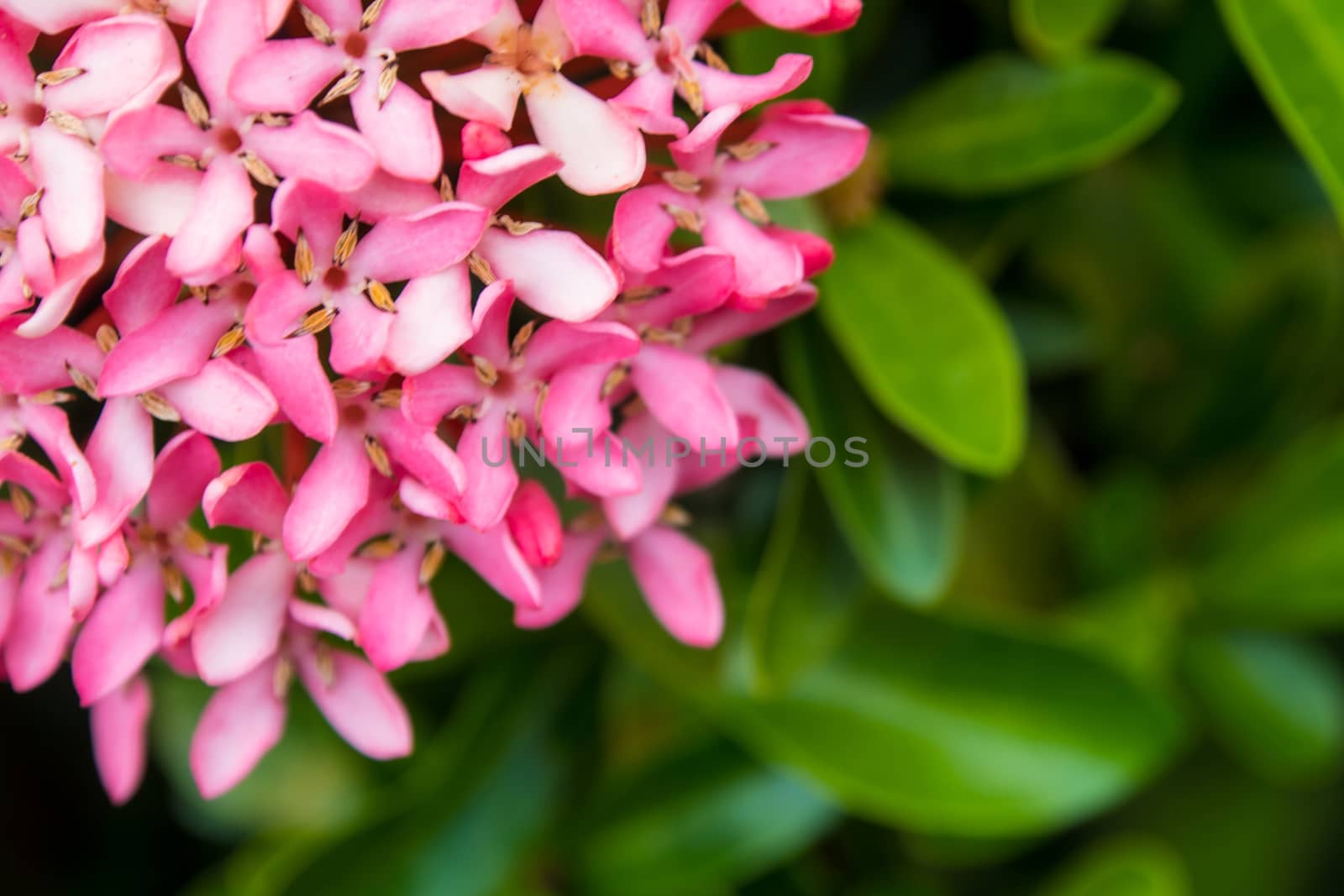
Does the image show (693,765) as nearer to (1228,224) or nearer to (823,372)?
(823,372)

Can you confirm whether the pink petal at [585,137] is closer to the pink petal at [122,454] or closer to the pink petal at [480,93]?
the pink petal at [480,93]

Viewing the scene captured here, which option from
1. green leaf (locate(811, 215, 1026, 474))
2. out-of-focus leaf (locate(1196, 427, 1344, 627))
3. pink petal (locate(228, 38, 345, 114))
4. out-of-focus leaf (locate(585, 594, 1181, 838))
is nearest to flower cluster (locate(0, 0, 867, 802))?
pink petal (locate(228, 38, 345, 114))

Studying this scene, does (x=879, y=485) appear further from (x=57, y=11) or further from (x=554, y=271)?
(x=57, y=11)

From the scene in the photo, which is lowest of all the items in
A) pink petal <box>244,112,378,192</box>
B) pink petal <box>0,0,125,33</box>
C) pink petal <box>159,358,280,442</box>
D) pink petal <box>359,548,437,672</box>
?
pink petal <box>359,548,437,672</box>

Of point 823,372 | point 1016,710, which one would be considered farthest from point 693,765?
point 823,372

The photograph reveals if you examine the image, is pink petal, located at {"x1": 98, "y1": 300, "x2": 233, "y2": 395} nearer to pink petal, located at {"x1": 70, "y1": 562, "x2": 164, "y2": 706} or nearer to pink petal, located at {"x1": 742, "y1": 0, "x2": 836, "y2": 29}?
pink petal, located at {"x1": 70, "y1": 562, "x2": 164, "y2": 706}
